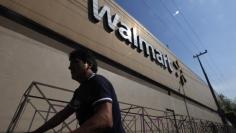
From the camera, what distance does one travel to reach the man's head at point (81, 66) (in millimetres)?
1717

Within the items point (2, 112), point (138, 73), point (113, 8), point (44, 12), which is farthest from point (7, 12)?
point (138, 73)

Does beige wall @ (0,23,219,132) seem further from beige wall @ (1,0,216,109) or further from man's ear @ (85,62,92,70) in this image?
man's ear @ (85,62,92,70)

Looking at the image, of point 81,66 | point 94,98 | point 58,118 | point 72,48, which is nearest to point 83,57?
point 81,66

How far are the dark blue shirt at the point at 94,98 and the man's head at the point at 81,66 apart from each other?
0.28ft

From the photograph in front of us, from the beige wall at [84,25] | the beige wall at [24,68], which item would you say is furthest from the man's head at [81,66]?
the beige wall at [84,25]

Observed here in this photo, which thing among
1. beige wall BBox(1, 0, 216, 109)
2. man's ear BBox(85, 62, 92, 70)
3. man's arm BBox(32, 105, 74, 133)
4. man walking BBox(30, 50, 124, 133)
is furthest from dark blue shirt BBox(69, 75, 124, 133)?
beige wall BBox(1, 0, 216, 109)

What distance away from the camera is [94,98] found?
1435 millimetres

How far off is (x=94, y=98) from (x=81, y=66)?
1.26 ft

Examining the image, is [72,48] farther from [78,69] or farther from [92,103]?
[92,103]

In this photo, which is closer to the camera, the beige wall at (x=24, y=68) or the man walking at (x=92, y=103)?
the man walking at (x=92, y=103)

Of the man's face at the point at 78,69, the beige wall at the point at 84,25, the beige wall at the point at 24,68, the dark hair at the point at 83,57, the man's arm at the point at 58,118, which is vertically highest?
the beige wall at the point at 84,25

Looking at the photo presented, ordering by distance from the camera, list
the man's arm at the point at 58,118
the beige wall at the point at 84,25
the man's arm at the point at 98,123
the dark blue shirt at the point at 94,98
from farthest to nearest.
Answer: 1. the beige wall at the point at 84,25
2. the man's arm at the point at 58,118
3. the dark blue shirt at the point at 94,98
4. the man's arm at the point at 98,123

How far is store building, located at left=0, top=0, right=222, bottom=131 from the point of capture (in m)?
5.27

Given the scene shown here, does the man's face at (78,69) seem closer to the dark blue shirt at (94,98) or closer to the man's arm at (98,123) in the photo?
the dark blue shirt at (94,98)
